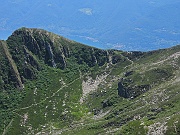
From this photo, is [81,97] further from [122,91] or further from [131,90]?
[131,90]

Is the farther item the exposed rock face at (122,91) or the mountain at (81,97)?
the exposed rock face at (122,91)

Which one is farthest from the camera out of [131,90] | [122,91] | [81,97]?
[81,97]

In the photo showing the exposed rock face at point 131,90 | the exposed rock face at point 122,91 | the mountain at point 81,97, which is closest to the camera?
the mountain at point 81,97

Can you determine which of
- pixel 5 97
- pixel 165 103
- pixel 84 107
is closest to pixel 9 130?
pixel 5 97

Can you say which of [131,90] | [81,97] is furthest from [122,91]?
[81,97]

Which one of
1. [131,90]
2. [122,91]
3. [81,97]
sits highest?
[81,97]

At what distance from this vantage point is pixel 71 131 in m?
136

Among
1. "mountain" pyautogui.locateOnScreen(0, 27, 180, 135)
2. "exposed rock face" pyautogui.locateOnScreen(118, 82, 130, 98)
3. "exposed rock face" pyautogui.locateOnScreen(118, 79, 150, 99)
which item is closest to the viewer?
"mountain" pyautogui.locateOnScreen(0, 27, 180, 135)

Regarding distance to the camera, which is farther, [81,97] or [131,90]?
[81,97]

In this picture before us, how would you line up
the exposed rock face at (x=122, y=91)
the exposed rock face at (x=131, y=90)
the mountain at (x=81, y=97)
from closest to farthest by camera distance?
the mountain at (x=81, y=97) → the exposed rock face at (x=131, y=90) → the exposed rock face at (x=122, y=91)

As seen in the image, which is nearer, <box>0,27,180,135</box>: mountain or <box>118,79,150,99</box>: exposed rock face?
<box>0,27,180,135</box>: mountain

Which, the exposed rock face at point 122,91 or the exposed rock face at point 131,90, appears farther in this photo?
the exposed rock face at point 122,91

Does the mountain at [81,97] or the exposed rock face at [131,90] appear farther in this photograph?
the exposed rock face at [131,90]

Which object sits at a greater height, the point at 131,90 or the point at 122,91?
the point at 122,91
